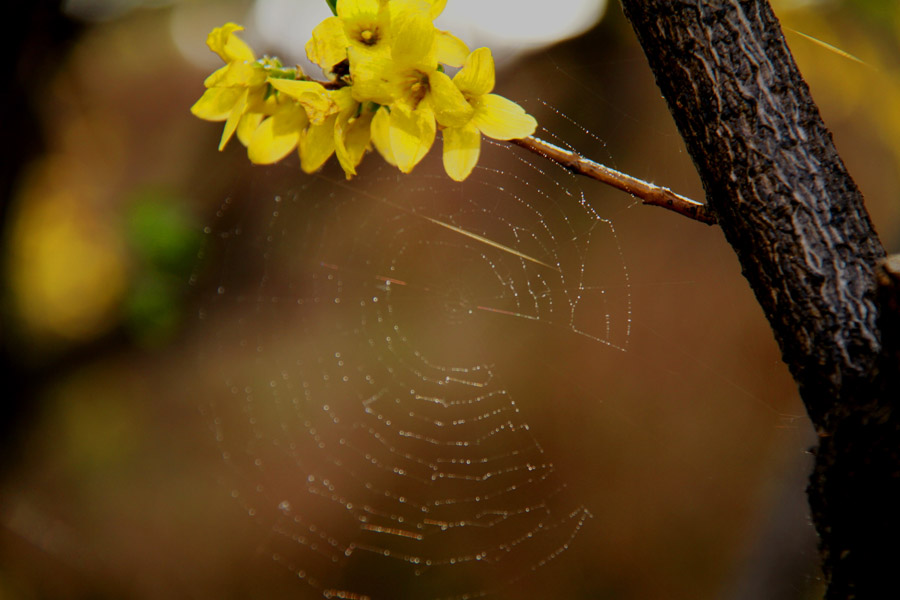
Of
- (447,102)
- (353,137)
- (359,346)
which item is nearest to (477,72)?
(447,102)

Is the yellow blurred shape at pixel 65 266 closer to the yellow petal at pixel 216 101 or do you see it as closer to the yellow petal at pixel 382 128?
the yellow petal at pixel 216 101

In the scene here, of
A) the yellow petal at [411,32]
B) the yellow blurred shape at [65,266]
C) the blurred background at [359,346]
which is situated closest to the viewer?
the yellow petal at [411,32]

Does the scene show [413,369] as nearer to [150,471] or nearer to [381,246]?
[381,246]

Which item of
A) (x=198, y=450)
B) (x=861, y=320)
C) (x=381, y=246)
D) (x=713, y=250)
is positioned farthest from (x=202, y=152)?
(x=861, y=320)

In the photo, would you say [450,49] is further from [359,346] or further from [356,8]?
[359,346]

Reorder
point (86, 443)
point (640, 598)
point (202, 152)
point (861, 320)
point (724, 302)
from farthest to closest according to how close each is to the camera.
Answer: point (202, 152) → point (86, 443) → point (724, 302) → point (640, 598) → point (861, 320)

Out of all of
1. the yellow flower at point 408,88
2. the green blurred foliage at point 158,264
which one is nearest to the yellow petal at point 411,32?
the yellow flower at point 408,88
